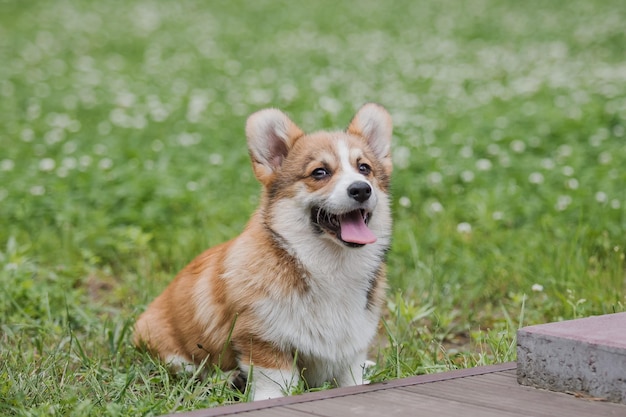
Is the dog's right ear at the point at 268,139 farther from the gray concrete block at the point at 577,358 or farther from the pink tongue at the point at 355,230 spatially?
the gray concrete block at the point at 577,358

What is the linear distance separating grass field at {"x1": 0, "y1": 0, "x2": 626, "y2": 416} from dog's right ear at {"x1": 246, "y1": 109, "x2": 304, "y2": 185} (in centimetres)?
86

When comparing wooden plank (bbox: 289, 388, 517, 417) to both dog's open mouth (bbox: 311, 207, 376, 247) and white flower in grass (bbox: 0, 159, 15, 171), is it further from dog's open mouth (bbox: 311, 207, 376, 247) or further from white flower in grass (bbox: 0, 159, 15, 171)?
white flower in grass (bbox: 0, 159, 15, 171)

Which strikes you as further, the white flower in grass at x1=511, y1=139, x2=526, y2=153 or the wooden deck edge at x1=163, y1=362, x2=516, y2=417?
the white flower in grass at x1=511, y1=139, x2=526, y2=153

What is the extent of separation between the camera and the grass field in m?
4.25

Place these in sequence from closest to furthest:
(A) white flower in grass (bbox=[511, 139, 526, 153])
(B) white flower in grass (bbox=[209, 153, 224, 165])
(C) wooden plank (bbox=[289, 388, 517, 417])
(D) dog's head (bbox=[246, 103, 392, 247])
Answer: (C) wooden plank (bbox=[289, 388, 517, 417]) → (D) dog's head (bbox=[246, 103, 392, 247]) → (B) white flower in grass (bbox=[209, 153, 224, 165]) → (A) white flower in grass (bbox=[511, 139, 526, 153])

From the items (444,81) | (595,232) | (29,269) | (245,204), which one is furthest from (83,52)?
(595,232)

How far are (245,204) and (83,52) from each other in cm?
837

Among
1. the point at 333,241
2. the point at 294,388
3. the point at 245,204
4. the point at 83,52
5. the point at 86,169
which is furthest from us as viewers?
the point at 83,52

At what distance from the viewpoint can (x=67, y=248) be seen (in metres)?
5.93

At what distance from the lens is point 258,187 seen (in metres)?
7.08

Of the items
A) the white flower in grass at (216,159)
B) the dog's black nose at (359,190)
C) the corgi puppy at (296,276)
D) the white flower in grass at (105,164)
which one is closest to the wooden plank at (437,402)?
the corgi puppy at (296,276)

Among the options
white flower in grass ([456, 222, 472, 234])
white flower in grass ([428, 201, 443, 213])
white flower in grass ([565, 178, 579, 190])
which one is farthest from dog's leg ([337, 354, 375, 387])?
white flower in grass ([565, 178, 579, 190])

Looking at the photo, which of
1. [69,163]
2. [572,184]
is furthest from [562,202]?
[69,163]

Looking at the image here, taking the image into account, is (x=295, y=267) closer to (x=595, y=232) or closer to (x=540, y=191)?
(x=595, y=232)
